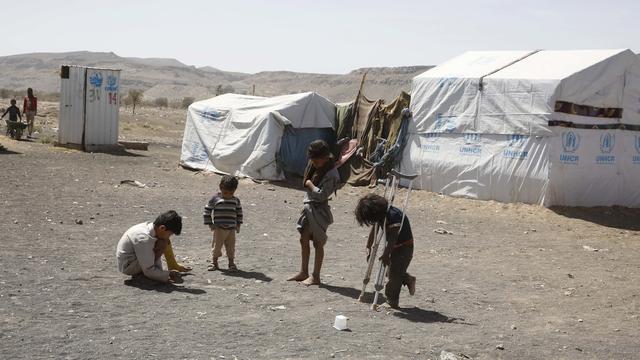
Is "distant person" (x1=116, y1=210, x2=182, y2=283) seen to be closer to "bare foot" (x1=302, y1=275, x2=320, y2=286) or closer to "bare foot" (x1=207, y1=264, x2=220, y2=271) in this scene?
"bare foot" (x1=207, y1=264, x2=220, y2=271)

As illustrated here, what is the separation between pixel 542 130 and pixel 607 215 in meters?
2.01

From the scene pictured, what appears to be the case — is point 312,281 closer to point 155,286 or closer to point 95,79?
point 155,286

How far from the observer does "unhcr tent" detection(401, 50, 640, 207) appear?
14.8m

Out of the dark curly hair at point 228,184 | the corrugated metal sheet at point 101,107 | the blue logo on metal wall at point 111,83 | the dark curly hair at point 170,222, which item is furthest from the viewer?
the blue logo on metal wall at point 111,83

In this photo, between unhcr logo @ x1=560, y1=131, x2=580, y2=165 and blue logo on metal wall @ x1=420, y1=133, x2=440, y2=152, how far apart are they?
2997mm

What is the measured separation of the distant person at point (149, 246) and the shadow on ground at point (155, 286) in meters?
0.06

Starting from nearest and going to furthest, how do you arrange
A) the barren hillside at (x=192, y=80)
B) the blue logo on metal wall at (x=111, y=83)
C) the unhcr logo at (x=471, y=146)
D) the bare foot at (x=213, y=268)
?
the bare foot at (x=213, y=268) < the unhcr logo at (x=471, y=146) < the blue logo on metal wall at (x=111, y=83) < the barren hillside at (x=192, y=80)

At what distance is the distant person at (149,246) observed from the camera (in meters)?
6.93

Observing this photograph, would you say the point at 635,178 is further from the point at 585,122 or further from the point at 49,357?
the point at 49,357

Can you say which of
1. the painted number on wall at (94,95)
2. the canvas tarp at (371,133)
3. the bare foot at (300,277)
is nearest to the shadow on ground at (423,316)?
the bare foot at (300,277)

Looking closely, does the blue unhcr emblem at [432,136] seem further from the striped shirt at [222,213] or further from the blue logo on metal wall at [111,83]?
the blue logo on metal wall at [111,83]

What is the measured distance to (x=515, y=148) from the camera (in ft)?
50.3

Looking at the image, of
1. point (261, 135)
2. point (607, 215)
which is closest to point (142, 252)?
point (607, 215)

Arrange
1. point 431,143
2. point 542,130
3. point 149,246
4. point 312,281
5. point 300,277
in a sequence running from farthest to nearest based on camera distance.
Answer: point 431,143, point 542,130, point 300,277, point 312,281, point 149,246
